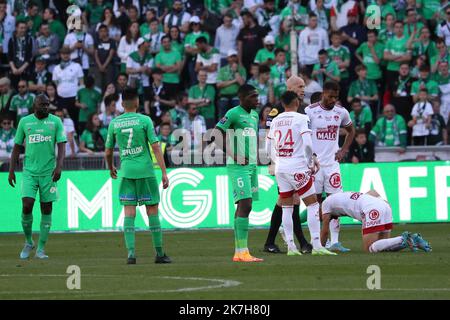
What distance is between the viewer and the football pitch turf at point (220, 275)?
39.7 ft

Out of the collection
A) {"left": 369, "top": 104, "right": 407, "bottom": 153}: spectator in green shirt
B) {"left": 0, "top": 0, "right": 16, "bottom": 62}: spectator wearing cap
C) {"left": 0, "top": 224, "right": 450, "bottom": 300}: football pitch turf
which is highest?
{"left": 0, "top": 0, "right": 16, "bottom": 62}: spectator wearing cap

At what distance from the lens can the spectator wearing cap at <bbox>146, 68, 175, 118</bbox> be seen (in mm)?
29422

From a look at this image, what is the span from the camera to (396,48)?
28906 mm

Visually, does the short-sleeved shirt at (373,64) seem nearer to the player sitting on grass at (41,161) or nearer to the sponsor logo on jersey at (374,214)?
the sponsor logo on jersey at (374,214)

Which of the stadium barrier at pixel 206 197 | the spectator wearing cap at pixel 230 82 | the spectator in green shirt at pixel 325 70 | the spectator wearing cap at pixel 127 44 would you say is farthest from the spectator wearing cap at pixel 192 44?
the stadium barrier at pixel 206 197

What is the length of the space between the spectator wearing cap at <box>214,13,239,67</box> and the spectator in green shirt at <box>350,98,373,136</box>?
145 inches

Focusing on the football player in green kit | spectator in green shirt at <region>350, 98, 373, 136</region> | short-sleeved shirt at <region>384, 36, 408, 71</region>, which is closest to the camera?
the football player in green kit

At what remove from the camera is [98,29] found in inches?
1214

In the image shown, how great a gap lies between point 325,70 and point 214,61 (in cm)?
274

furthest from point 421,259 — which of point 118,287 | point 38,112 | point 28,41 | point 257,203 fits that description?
point 28,41

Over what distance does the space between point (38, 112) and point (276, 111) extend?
3.45 m

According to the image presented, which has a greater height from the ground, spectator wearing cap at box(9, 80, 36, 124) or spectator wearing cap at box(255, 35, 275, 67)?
spectator wearing cap at box(255, 35, 275, 67)

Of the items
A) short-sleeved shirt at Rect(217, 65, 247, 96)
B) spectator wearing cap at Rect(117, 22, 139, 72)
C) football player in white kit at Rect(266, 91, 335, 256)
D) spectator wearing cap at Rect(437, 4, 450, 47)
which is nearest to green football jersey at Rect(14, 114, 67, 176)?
football player in white kit at Rect(266, 91, 335, 256)

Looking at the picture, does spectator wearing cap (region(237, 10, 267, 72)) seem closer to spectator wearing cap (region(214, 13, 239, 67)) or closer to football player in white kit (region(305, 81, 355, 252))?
spectator wearing cap (region(214, 13, 239, 67))
